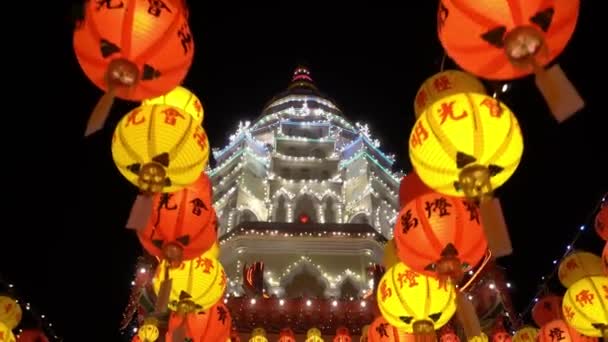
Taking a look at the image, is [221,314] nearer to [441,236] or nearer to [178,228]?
[178,228]

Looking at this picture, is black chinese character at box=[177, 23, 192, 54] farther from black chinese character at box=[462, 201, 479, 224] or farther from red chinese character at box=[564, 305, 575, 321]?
red chinese character at box=[564, 305, 575, 321]

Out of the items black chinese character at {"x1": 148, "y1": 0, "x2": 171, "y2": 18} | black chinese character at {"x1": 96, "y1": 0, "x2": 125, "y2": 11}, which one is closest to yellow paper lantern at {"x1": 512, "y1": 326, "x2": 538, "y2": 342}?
black chinese character at {"x1": 148, "y1": 0, "x2": 171, "y2": 18}

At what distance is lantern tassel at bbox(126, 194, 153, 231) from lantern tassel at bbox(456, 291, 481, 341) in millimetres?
2369

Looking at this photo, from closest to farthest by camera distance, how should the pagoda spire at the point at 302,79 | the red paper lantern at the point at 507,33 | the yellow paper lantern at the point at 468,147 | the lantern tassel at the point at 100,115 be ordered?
the red paper lantern at the point at 507,33 < the lantern tassel at the point at 100,115 < the yellow paper lantern at the point at 468,147 < the pagoda spire at the point at 302,79

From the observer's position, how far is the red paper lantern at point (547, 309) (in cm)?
955

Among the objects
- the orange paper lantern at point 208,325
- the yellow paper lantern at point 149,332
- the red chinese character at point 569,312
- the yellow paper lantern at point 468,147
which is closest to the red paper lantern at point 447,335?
the red chinese character at point 569,312

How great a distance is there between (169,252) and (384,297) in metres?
1.93

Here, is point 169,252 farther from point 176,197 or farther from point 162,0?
point 162,0

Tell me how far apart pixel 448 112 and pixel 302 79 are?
66.3ft

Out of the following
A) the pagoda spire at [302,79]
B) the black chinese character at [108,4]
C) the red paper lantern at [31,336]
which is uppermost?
the pagoda spire at [302,79]

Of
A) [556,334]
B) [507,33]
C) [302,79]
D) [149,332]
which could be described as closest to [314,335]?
[149,332]

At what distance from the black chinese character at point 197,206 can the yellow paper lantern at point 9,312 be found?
376cm

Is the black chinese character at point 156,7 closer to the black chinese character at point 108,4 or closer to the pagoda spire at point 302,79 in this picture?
the black chinese character at point 108,4

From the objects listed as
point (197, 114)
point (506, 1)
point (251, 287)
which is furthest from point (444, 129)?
point (251, 287)
